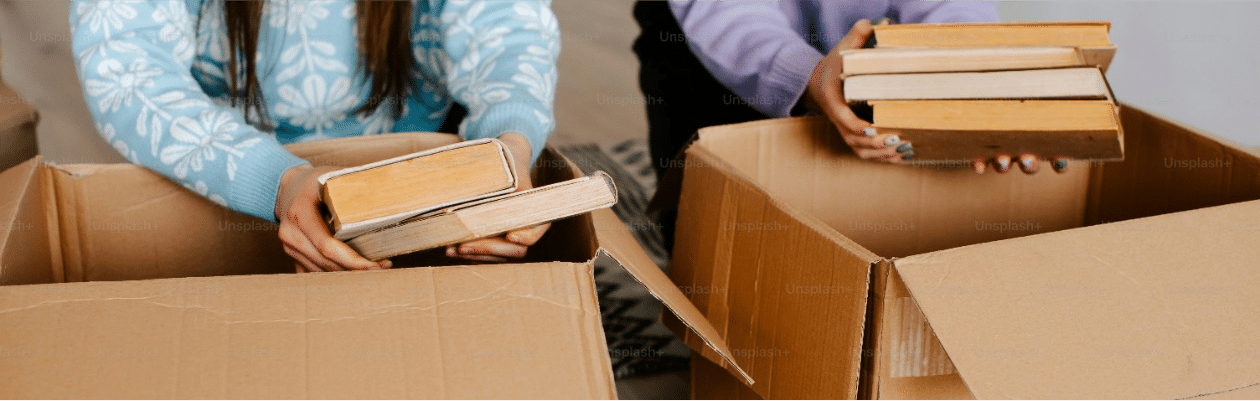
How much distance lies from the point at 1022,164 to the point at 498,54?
499 millimetres

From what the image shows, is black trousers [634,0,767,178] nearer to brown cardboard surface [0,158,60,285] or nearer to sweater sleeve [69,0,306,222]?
sweater sleeve [69,0,306,222]

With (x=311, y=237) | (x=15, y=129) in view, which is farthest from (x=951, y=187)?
(x=15, y=129)

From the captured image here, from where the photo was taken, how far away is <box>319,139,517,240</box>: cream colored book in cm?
56

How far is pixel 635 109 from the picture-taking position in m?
2.58

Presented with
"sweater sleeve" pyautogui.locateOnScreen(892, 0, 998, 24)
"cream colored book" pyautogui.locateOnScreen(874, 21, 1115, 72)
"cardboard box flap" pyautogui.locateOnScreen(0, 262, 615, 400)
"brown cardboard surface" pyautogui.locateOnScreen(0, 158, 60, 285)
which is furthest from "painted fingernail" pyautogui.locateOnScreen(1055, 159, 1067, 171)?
"brown cardboard surface" pyautogui.locateOnScreen(0, 158, 60, 285)

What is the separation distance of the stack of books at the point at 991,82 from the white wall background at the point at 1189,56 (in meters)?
0.82

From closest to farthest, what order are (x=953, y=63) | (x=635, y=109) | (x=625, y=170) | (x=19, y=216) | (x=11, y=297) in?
(x=11, y=297) < (x=19, y=216) < (x=953, y=63) < (x=625, y=170) < (x=635, y=109)

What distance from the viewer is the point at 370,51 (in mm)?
906

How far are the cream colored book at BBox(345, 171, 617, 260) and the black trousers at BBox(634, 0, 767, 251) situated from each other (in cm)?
59

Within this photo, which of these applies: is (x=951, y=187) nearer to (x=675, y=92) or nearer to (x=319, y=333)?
(x=675, y=92)

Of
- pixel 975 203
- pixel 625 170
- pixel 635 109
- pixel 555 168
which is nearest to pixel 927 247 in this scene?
pixel 975 203

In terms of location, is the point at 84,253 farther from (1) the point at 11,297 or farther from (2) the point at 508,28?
(2) the point at 508,28

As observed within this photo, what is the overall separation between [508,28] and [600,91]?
168cm

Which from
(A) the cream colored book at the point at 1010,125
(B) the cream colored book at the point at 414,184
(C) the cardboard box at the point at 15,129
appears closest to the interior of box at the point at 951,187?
(A) the cream colored book at the point at 1010,125
